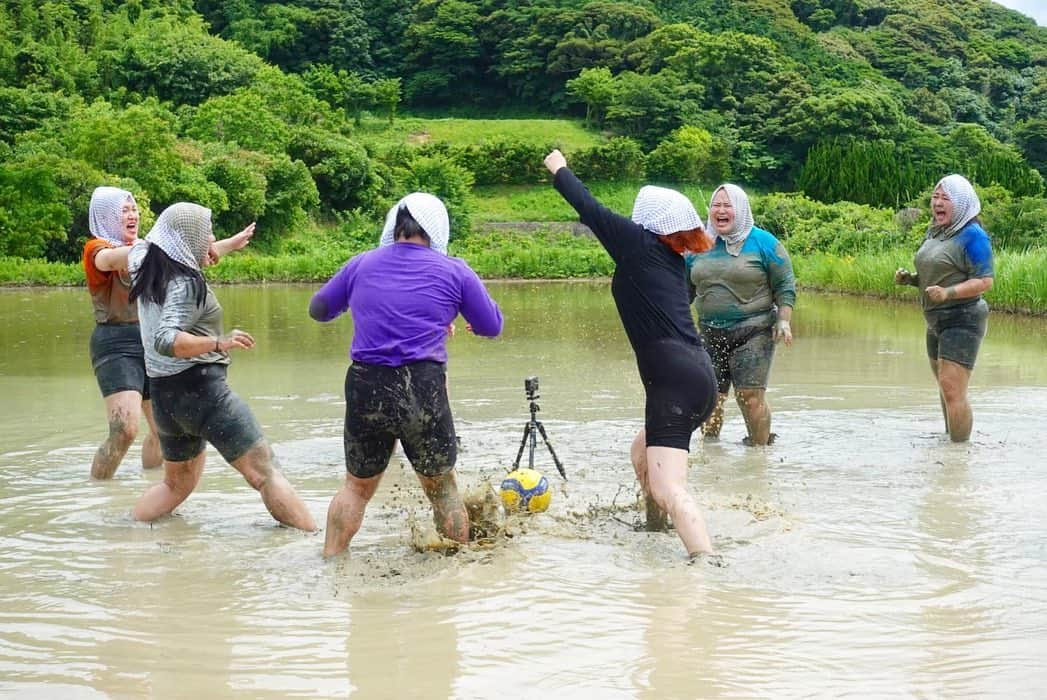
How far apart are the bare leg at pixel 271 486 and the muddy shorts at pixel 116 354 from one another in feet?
5.68

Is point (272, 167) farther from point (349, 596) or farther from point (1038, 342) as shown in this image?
point (349, 596)

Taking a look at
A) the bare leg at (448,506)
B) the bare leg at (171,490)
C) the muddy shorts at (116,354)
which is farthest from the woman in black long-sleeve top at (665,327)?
the muddy shorts at (116,354)

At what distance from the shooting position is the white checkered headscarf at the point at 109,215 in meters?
8.13

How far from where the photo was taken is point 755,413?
978 cm

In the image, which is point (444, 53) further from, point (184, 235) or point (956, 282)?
point (184, 235)

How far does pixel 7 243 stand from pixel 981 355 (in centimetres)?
2737

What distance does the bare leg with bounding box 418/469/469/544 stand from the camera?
6.26 meters

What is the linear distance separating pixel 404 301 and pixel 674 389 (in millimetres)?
1403

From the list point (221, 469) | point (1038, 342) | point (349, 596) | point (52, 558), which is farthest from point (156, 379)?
point (1038, 342)

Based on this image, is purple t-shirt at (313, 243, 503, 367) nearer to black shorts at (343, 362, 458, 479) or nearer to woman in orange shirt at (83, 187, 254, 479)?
black shorts at (343, 362, 458, 479)

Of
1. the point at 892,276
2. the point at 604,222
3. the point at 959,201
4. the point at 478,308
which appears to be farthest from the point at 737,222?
the point at 892,276

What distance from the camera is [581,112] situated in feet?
262

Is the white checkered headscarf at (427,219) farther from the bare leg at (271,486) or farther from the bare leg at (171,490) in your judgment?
the bare leg at (171,490)

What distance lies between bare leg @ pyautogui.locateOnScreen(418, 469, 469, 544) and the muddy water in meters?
0.14
